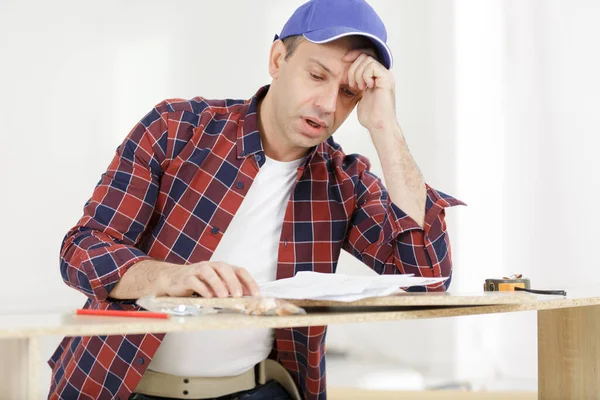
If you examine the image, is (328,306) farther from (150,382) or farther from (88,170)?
(88,170)

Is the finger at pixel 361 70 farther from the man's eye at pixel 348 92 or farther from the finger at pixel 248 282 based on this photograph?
the finger at pixel 248 282

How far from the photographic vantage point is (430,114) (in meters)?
3.16

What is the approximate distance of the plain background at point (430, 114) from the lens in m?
2.96

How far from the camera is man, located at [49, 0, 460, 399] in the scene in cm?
138

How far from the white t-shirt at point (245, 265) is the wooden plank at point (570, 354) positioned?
0.52 meters

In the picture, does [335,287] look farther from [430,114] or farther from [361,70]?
[430,114]

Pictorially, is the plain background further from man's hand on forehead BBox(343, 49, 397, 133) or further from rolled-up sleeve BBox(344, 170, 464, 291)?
man's hand on forehead BBox(343, 49, 397, 133)

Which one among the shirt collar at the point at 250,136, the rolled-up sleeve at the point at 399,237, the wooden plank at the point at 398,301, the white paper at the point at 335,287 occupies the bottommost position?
the wooden plank at the point at 398,301

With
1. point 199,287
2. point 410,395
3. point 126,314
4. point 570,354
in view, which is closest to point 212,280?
point 199,287

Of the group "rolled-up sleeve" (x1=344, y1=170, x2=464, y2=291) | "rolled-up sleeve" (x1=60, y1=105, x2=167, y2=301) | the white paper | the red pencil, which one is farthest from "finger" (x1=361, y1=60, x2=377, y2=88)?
the red pencil

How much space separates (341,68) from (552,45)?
194 centimetres

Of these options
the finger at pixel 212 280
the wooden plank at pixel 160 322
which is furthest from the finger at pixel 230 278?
the wooden plank at pixel 160 322

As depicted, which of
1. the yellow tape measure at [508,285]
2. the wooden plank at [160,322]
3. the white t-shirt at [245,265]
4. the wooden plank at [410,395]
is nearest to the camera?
the wooden plank at [160,322]

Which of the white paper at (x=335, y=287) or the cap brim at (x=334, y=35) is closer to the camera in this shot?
the white paper at (x=335, y=287)
